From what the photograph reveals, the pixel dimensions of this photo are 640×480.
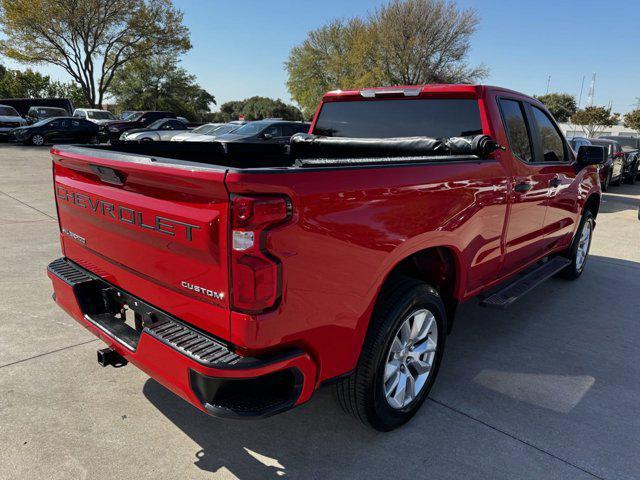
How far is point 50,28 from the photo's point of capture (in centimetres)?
3203

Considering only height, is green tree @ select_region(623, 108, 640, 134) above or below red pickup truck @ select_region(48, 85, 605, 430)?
above

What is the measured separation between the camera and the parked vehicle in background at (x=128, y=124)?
78.8 feet

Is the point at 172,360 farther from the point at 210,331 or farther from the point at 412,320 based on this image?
the point at 412,320

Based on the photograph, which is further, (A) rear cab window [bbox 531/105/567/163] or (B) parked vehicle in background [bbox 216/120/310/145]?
(B) parked vehicle in background [bbox 216/120/310/145]

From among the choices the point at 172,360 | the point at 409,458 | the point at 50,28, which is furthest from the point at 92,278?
the point at 50,28

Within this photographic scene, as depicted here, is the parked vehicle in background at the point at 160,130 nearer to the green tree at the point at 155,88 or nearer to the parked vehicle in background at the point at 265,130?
the parked vehicle in background at the point at 265,130

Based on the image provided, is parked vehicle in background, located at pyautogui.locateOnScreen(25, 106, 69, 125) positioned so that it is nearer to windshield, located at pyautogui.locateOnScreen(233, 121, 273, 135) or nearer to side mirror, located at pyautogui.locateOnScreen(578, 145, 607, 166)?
windshield, located at pyautogui.locateOnScreen(233, 121, 273, 135)

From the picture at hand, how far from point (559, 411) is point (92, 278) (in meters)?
2.92

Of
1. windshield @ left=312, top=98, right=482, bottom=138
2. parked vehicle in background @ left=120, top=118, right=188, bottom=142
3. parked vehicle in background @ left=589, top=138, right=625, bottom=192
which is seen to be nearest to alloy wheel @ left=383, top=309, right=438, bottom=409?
windshield @ left=312, top=98, right=482, bottom=138

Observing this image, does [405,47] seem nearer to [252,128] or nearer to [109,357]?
[252,128]

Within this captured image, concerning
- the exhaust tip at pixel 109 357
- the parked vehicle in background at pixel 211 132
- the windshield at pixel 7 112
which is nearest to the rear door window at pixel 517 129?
the exhaust tip at pixel 109 357

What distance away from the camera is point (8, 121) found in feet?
76.3

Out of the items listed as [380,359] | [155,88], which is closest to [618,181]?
[380,359]

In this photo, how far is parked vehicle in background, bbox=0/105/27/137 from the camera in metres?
22.9
